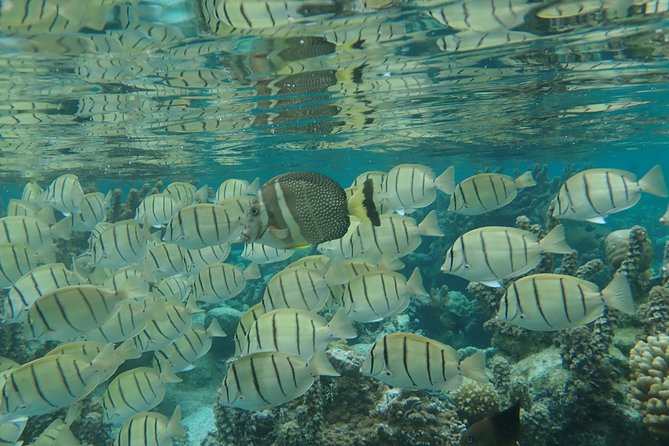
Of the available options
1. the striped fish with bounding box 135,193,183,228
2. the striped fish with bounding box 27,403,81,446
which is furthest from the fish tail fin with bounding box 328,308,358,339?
the striped fish with bounding box 135,193,183,228

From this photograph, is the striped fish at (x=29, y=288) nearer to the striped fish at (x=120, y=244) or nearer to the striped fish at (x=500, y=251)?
the striped fish at (x=120, y=244)

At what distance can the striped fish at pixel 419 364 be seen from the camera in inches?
162

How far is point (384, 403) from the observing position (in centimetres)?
597

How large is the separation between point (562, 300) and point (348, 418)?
331 centimetres

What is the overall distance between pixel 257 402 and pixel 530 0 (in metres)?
8.07

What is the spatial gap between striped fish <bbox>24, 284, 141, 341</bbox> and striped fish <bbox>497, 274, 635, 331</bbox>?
4093mm

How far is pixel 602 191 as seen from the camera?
6074 mm

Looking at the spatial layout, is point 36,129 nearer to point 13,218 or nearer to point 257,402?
point 13,218

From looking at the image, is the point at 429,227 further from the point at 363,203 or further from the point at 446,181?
the point at 363,203

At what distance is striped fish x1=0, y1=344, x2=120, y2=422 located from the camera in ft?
14.2

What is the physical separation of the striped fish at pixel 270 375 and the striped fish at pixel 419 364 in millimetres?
503

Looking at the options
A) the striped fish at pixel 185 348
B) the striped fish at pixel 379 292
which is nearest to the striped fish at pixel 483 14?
the striped fish at pixel 379 292

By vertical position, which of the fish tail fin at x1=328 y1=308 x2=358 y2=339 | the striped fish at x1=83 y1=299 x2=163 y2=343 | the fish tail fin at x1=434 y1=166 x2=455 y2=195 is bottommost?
the striped fish at x1=83 y1=299 x2=163 y2=343

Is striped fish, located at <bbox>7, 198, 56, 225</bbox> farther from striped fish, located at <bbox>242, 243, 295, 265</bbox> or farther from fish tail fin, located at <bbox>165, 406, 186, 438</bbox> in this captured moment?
fish tail fin, located at <bbox>165, 406, 186, 438</bbox>
